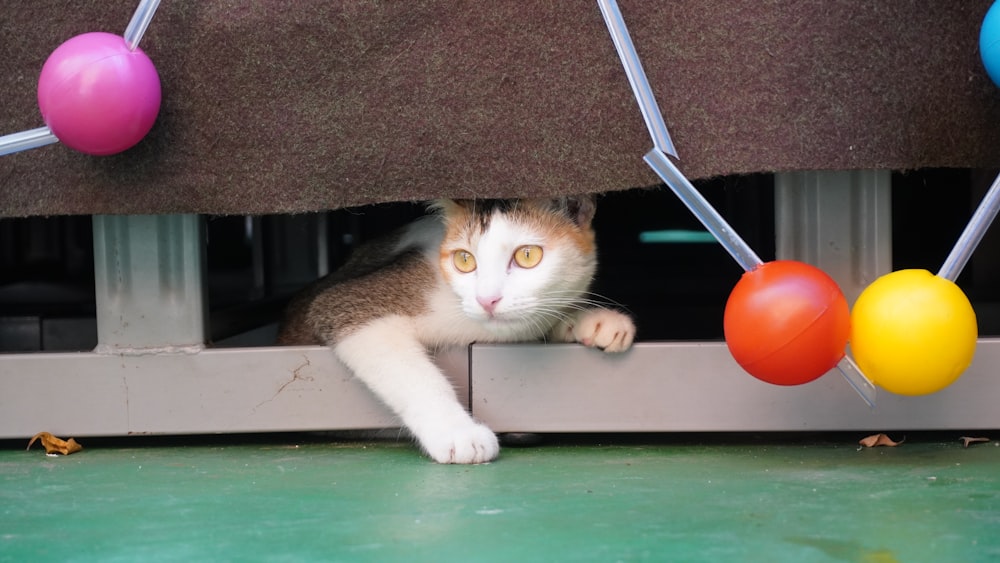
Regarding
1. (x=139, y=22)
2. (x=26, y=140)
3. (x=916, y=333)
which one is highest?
(x=139, y=22)

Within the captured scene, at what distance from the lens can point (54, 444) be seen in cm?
185

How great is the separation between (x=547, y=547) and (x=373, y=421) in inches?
30.8

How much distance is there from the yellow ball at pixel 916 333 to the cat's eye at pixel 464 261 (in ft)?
2.38

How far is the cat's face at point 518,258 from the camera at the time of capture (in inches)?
69.5

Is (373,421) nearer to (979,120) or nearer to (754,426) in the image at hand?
(754,426)

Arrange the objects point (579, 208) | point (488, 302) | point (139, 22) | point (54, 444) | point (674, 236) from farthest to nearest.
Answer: point (674, 236) < point (579, 208) < point (54, 444) < point (488, 302) < point (139, 22)

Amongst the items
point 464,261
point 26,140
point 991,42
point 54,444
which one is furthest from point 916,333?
point 54,444

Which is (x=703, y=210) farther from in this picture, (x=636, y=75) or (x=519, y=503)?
(x=519, y=503)

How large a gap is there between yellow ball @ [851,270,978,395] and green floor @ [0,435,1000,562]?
0.17 m

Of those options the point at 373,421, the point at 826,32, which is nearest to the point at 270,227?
the point at 373,421

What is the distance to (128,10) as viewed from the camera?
171cm

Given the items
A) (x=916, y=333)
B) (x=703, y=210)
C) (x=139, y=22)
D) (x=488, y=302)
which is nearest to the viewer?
(x=916, y=333)

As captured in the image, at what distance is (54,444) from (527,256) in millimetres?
952

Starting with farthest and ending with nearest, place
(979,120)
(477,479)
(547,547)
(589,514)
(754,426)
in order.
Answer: (754,426), (979,120), (477,479), (589,514), (547,547)
